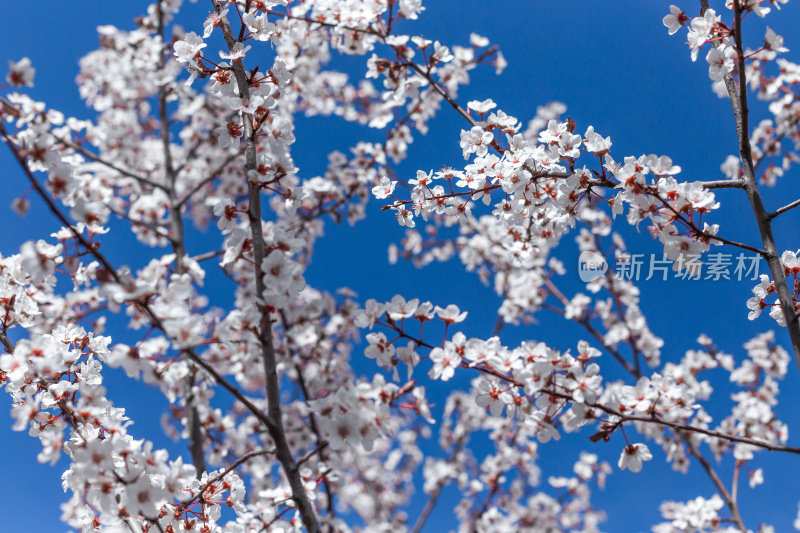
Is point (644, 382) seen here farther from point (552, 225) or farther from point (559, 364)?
point (552, 225)

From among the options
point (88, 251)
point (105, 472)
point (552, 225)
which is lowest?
point (105, 472)

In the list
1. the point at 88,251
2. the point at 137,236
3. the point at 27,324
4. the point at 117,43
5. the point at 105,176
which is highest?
the point at 117,43

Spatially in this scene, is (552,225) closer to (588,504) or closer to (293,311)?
(293,311)

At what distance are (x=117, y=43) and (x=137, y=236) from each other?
8.59ft

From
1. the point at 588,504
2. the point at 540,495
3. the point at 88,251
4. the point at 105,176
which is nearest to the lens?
the point at 88,251

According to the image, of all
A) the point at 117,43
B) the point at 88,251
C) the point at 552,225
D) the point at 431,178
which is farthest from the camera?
the point at 117,43

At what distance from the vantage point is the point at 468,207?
331 centimetres

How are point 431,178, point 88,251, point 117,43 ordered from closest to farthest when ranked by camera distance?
point 88,251 → point 431,178 → point 117,43

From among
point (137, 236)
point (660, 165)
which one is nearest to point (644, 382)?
point (660, 165)

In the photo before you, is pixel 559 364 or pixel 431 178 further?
pixel 431 178

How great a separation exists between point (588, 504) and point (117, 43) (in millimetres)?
12250

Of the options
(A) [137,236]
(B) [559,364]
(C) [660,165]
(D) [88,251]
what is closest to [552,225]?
(C) [660,165]

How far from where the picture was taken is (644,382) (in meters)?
2.72

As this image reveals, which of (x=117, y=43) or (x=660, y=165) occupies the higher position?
(x=117, y=43)
